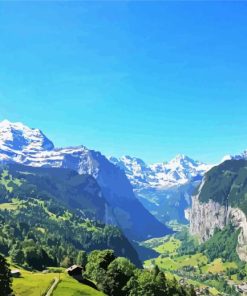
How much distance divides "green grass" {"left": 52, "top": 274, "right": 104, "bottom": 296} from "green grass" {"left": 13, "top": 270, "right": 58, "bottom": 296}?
135 inches

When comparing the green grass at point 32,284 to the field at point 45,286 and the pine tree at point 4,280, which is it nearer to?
the field at point 45,286

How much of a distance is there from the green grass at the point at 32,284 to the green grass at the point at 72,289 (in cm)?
342

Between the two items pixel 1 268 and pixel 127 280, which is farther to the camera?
pixel 127 280

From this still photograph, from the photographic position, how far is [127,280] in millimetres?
149000

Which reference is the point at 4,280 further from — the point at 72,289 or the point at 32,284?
the point at 72,289

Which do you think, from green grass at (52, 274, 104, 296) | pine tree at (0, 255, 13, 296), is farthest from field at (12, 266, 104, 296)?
pine tree at (0, 255, 13, 296)

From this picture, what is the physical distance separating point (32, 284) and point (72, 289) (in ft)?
36.8

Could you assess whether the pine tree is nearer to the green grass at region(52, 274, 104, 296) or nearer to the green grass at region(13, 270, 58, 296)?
the green grass at region(13, 270, 58, 296)

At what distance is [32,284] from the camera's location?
417 ft

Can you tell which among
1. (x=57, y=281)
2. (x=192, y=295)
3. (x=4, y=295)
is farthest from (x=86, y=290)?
(x=192, y=295)

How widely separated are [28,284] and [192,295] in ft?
246

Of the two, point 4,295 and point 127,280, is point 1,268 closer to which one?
point 4,295

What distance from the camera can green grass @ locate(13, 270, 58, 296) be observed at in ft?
393

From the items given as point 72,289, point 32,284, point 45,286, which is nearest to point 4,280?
point 45,286
